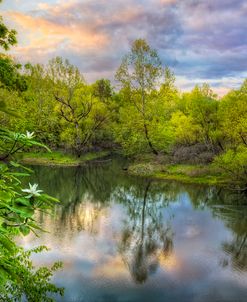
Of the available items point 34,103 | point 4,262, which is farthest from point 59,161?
point 4,262

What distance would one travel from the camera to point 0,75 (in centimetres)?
1931

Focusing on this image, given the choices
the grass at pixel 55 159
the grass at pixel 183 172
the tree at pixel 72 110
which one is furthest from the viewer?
the tree at pixel 72 110

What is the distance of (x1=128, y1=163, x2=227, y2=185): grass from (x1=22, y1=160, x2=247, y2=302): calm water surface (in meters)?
3.11

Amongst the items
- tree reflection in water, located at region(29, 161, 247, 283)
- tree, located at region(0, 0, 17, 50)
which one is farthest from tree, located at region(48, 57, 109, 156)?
tree, located at region(0, 0, 17, 50)

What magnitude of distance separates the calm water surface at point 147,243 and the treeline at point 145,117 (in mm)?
7933

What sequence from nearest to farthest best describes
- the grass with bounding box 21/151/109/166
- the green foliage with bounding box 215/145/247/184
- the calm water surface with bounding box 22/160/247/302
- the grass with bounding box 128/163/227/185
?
1. the calm water surface with bounding box 22/160/247/302
2. the green foliage with bounding box 215/145/247/184
3. the grass with bounding box 128/163/227/185
4. the grass with bounding box 21/151/109/166

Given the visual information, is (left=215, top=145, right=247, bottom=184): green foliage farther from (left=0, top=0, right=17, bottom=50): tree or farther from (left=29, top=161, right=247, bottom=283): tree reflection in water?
(left=0, top=0, right=17, bottom=50): tree

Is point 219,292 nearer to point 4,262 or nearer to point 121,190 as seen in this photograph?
point 4,262

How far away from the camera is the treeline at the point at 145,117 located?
45.2 m

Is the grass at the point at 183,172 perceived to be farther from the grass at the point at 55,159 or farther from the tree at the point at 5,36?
the tree at the point at 5,36

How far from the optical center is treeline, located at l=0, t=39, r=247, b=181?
4516 cm

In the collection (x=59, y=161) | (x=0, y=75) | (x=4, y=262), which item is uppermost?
(x=0, y=75)

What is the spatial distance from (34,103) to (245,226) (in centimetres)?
5645

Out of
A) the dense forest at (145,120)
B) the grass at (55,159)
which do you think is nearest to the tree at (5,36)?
the dense forest at (145,120)
